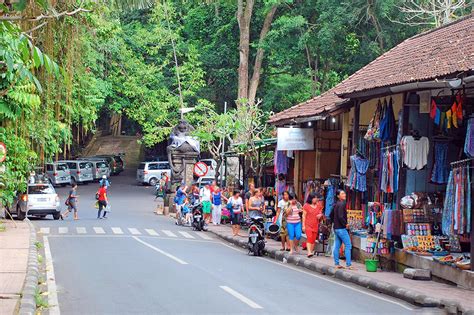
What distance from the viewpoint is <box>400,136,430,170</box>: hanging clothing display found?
698 inches

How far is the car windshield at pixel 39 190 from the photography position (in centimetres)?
3412

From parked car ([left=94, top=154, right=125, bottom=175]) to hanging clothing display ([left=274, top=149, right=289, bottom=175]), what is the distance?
1465 inches

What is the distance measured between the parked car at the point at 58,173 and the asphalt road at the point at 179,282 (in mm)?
29586

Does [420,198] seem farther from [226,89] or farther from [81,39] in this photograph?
[226,89]

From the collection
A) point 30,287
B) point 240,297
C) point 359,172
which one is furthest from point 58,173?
point 240,297

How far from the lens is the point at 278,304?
1268cm

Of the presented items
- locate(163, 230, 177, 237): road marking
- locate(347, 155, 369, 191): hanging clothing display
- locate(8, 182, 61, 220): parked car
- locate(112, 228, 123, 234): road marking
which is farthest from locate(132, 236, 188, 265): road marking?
locate(8, 182, 61, 220): parked car

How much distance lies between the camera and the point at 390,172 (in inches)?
730

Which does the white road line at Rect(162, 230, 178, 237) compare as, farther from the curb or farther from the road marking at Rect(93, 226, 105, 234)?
the curb

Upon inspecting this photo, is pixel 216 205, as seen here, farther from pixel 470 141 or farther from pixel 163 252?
pixel 470 141

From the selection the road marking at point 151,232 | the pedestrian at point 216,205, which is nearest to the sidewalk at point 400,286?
the road marking at point 151,232

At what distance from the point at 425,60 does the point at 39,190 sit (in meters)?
20.9

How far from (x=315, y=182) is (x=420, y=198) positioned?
300 inches

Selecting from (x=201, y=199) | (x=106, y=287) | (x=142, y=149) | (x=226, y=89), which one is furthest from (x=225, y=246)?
(x=142, y=149)
